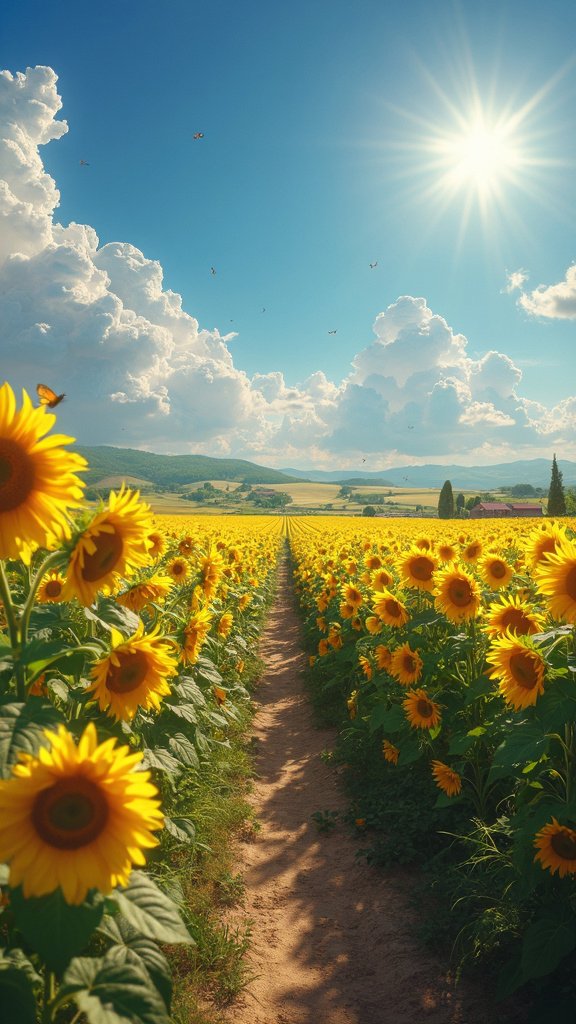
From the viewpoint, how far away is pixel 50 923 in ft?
5.43

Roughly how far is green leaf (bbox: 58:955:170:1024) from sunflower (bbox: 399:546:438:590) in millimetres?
4685

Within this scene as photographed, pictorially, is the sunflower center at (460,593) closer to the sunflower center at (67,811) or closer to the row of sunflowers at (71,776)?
the row of sunflowers at (71,776)

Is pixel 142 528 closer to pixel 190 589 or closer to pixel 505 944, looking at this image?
pixel 190 589

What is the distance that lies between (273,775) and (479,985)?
4.07 m

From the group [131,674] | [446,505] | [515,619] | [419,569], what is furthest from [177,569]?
[446,505]

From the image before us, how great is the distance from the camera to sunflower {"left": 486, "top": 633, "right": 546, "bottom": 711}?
10.7 feet

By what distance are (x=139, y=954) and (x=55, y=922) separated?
0.64 meters

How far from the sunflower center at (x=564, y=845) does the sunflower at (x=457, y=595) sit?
2.27 m

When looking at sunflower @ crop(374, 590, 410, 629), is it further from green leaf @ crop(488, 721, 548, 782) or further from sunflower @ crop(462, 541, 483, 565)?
green leaf @ crop(488, 721, 548, 782)

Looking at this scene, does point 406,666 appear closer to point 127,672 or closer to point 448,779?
point 448,779

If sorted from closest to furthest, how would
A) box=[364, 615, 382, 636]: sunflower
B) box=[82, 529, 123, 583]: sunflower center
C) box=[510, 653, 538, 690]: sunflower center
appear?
1. box=[82, 529, 123, 583]: sunflower center
2. box=[510, 653, 538, 690]: sunflower center
3. box=[364, 615, 382, 636]: sunflower

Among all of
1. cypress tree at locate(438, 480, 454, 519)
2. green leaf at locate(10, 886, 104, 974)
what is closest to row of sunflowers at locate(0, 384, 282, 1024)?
green leaf at locate(10, 886, 104, 974)

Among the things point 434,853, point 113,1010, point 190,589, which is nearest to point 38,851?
point 113,1010

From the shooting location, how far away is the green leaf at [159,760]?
369 centimetres
